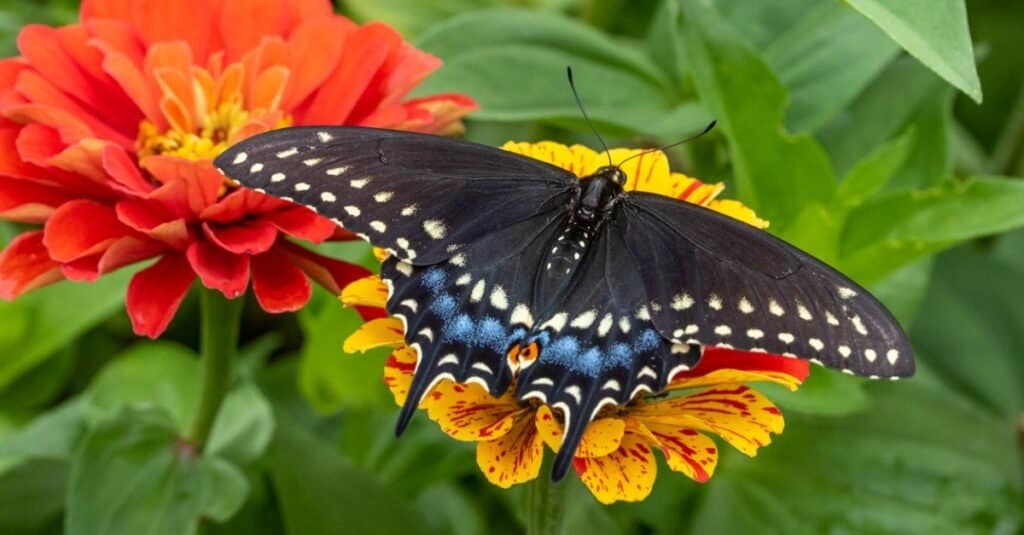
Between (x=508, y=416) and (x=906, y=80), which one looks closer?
(x=508, y=416)

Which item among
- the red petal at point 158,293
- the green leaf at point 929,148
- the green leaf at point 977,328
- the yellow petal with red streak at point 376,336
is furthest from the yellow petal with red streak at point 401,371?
the green leaf at point 977,328

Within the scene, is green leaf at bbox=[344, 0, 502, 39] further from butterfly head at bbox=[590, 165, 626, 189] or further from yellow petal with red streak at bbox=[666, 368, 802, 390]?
yellow petal with red streak at bbox=[666, 368, 802, 390]

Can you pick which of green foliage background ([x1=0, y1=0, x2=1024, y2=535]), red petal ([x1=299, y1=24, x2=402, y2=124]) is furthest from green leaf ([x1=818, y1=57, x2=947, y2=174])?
red petal ([x1=299, y1=24, x2=402, y2=124])

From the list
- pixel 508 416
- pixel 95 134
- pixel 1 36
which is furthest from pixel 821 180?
pixel 1 36

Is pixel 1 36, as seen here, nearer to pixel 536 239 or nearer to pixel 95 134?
pixel 95 134

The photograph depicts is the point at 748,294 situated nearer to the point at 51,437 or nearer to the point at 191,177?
the point at 191,177

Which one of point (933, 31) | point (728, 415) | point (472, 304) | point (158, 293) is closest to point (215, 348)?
point (158, 293)
